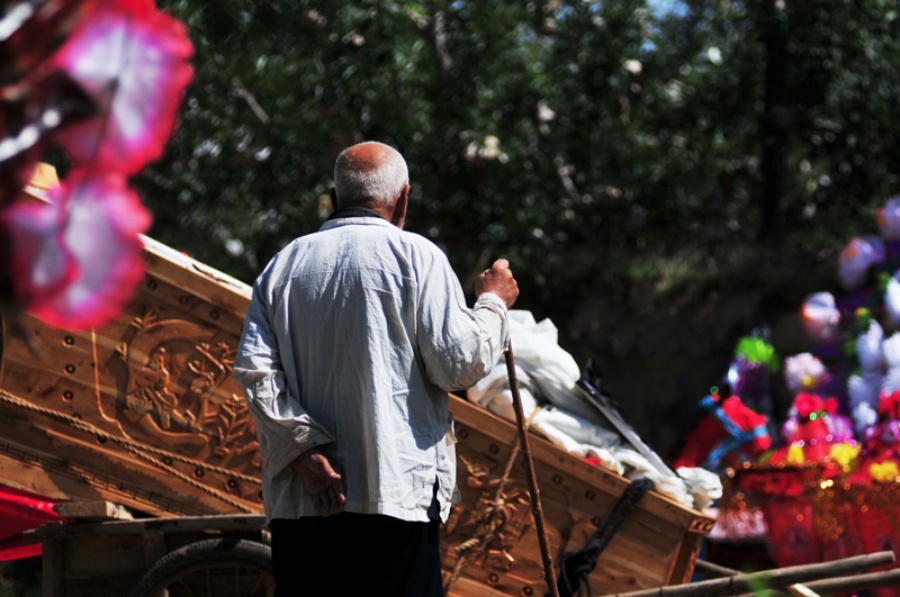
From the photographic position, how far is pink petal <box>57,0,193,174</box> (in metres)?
0.90

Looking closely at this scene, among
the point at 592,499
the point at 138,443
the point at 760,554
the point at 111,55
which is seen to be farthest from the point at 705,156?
the point at 111,55

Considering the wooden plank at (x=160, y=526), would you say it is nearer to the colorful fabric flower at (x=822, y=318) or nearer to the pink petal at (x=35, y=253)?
the pink petal at (x=35, y=253)

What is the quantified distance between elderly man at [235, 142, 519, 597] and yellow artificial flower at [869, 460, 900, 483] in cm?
293

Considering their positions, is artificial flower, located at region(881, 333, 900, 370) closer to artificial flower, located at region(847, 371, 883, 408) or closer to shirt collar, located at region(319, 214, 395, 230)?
artificial flower, located at region(847, 371, 883, 408)

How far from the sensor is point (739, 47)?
966 centimetres

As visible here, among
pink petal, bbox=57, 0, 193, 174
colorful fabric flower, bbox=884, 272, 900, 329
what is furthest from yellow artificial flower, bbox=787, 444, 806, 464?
pink petal, bbox=57, 0, 193, 174

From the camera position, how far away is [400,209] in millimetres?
2836

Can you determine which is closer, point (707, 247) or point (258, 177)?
point (258, 177)

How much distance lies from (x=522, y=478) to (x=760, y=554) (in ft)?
9.54

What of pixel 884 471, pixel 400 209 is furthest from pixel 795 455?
pixel 400 209

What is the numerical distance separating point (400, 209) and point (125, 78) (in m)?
1.91

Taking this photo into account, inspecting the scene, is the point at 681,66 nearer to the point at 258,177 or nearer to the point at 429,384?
the point at 258,177

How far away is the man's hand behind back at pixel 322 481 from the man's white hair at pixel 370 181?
64 centimetres

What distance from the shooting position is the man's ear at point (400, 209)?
282 centimetres
